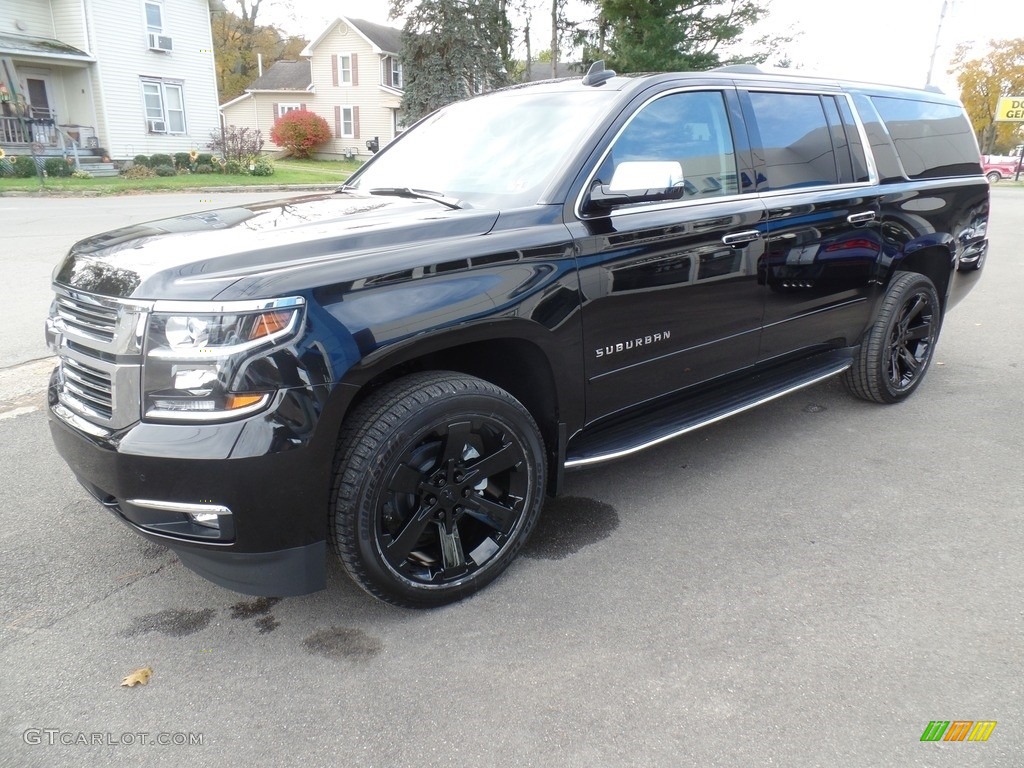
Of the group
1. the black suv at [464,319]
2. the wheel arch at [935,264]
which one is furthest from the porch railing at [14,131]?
the wheel arch at [935,264]

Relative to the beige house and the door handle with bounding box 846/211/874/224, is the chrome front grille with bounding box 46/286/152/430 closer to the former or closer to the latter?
the door handle with bounding box 846/211/874/224

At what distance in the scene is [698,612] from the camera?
2.77 metres

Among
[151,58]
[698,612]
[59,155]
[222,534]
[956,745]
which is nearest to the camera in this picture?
[956,745]

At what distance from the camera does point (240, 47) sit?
52.2 metres

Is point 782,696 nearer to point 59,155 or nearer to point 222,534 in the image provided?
point 222,534

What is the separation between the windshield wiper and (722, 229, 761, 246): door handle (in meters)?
1.24

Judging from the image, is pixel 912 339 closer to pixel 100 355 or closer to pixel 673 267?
pixel 673 267

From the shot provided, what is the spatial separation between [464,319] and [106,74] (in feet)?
92.5

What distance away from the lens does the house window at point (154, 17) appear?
26.3 metres

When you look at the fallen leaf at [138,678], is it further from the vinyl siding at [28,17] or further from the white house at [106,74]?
the vinyl siding at [28,17]

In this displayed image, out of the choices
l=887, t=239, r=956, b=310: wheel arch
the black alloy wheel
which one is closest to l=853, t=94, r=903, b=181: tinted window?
l=887, t=239, r=956, b=310: wheel arch

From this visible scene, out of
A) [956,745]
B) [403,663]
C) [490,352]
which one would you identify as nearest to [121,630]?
[403,663]

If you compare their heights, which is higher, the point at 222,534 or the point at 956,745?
the point at 222,534

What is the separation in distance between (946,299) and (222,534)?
4919 millimetres
